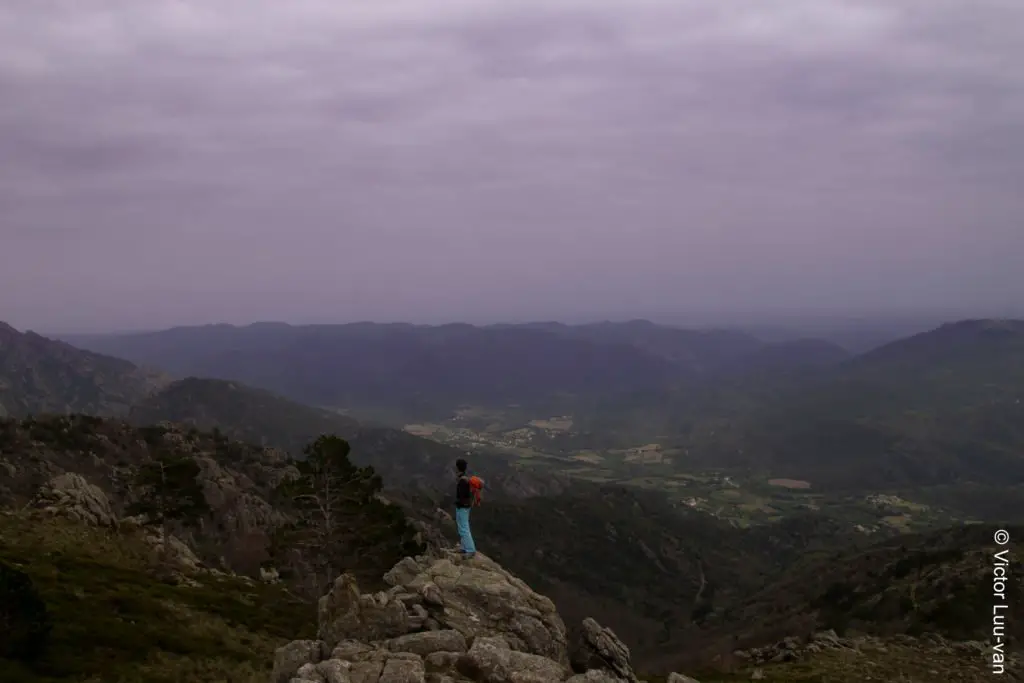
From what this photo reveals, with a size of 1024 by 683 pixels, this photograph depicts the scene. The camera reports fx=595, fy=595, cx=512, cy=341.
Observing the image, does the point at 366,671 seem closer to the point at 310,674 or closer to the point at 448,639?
the point at 310,674

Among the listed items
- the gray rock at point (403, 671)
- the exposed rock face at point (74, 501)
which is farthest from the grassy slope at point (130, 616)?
the gray rock at point (403, 671)

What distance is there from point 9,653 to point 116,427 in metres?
128

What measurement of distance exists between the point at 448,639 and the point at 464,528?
6.98m

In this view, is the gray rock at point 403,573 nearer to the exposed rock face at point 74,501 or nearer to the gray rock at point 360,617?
the gray rock at point 360,617

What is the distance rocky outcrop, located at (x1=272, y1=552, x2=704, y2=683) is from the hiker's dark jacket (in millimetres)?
3302

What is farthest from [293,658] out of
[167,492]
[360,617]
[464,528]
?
[167,492]

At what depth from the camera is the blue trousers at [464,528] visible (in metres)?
30.0

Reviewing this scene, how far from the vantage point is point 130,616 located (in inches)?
1575

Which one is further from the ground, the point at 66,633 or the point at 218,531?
the point at 66,633

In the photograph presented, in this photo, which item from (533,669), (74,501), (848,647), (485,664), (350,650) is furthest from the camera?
(74,501)

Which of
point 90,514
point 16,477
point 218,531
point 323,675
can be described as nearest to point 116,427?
point 218,531

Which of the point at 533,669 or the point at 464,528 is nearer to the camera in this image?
the point at 533,669

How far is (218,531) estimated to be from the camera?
107 m

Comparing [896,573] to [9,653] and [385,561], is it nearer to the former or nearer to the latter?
[385,561]
